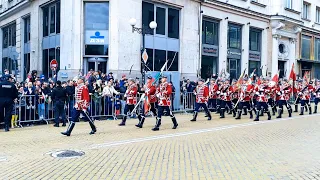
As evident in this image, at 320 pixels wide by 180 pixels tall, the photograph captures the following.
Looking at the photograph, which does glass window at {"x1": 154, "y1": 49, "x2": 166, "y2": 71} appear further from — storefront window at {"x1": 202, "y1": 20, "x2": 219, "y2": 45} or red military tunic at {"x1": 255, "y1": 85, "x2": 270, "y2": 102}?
red military tunic at {"x1": 255, "y1": 85, "x2": 270, "y2": 102}

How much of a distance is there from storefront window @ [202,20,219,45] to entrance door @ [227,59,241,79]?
2.56 metres

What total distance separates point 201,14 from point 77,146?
1835 cm

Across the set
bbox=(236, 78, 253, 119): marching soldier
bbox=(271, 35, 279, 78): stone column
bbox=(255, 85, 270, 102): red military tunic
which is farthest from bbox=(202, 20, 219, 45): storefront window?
bbox=(255, 85, 270, 102): red military tunic

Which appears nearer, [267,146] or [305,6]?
[267,146]

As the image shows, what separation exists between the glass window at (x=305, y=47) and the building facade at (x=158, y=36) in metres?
0.10

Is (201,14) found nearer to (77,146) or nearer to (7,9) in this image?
(7,9)

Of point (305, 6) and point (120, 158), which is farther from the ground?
point (305, 6)

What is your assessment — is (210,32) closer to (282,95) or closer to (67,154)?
(282,95)

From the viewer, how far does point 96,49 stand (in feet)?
69.9

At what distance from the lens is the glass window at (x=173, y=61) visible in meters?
24.5

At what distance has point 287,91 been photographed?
1919cm

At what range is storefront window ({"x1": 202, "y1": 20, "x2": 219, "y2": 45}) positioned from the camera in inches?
1085

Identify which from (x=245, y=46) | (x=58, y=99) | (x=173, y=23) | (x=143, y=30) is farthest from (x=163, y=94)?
(x=245, y=46)

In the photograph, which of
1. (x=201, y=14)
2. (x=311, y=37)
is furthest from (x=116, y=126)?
(x=311, y=37)
